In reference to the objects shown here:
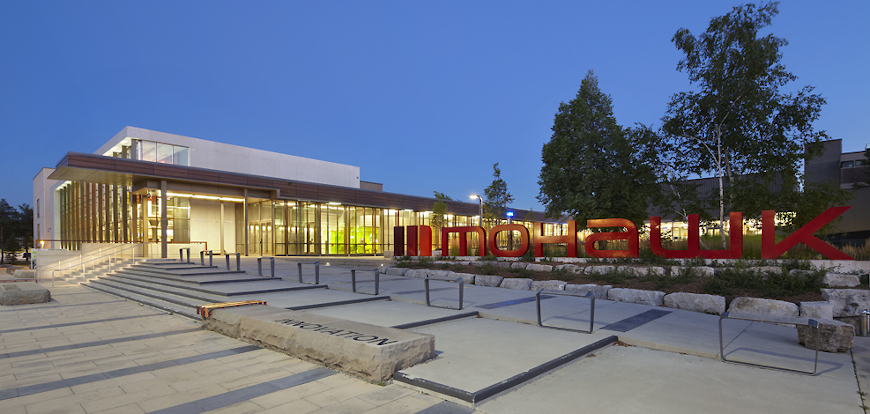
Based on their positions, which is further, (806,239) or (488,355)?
(806,239)

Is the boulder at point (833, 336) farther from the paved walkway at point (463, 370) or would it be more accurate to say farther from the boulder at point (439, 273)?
the boulder at point (439, 273)

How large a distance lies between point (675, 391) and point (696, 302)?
6439mm

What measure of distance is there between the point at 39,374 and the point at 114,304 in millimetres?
8209

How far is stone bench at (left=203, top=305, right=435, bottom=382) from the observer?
5.48 metres

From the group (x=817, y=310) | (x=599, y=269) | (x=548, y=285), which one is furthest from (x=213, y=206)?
(x=817, y=310)

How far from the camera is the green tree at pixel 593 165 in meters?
21.1

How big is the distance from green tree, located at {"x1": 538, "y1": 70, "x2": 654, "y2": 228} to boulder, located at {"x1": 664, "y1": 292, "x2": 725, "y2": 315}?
10590mm

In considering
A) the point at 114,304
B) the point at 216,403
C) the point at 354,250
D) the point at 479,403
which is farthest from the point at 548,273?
the point at 354,250

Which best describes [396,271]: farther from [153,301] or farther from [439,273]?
[153,301]

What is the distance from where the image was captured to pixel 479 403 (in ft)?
15.4

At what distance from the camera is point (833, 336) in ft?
23.0

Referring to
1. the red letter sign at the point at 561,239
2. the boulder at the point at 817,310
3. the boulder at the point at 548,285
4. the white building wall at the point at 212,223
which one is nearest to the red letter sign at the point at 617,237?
the red letter sign at the point at 561,239

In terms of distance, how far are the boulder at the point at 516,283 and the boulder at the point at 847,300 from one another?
23.2 feet

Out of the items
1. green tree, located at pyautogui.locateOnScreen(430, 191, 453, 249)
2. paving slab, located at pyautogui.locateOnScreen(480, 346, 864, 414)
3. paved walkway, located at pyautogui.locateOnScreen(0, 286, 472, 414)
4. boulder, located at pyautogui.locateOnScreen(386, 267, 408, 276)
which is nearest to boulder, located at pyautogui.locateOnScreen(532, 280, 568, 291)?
boulder, located at pyautogui.locateOnScreen(386, 267, 408, 276)
